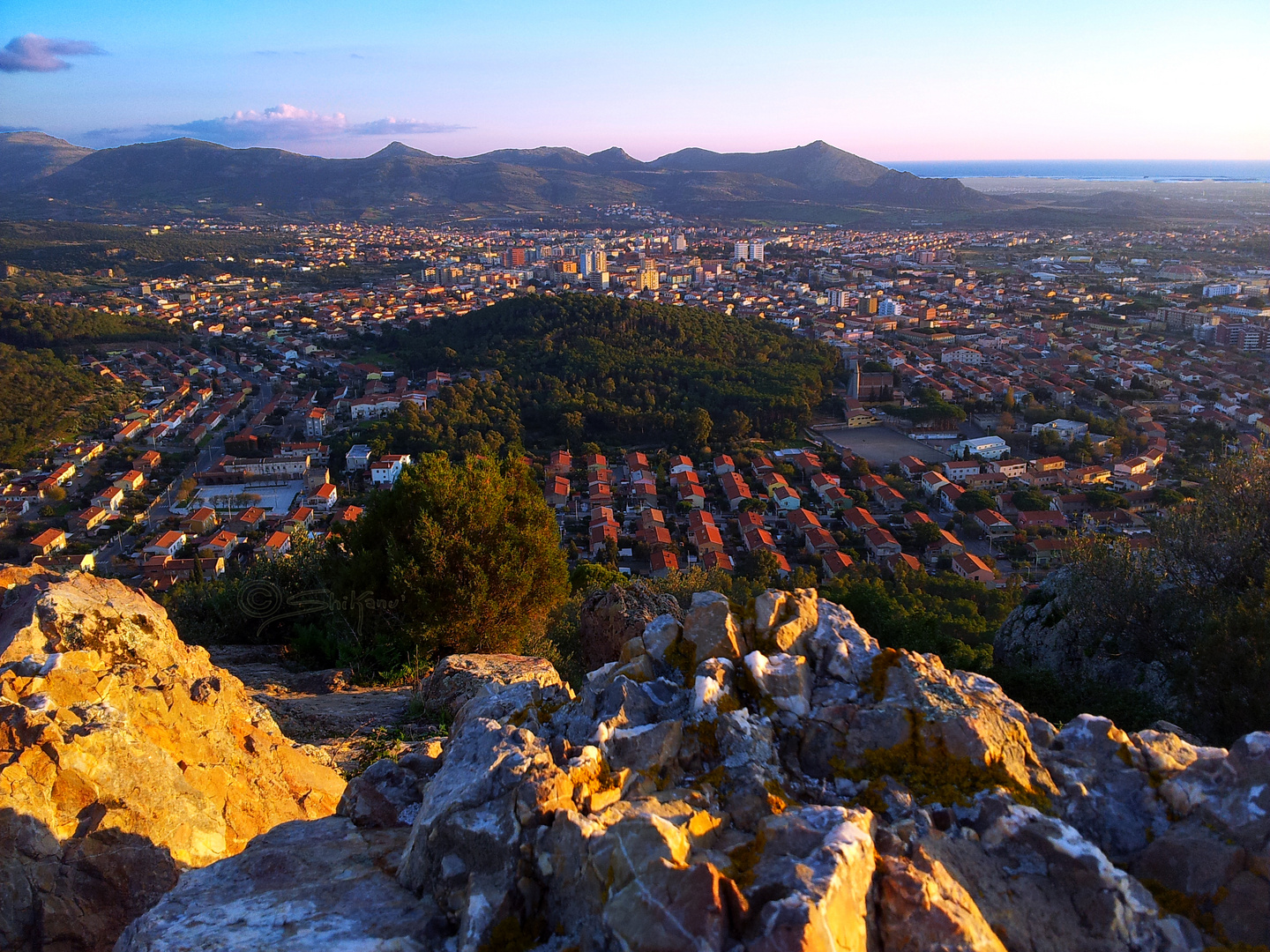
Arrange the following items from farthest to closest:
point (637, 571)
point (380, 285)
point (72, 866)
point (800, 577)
A: point (380, 285) < point (637, 571) < point (800, 577) < point (72, 866)

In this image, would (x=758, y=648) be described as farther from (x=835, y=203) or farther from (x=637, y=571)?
(x=835, y=203)

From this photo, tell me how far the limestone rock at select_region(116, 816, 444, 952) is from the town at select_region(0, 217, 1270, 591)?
7464mm

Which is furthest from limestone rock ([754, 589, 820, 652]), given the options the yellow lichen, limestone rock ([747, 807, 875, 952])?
limestone rock ([747, 807, 875, 952])

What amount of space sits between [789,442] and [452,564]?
24603 mm

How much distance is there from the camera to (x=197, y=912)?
243 centimetres

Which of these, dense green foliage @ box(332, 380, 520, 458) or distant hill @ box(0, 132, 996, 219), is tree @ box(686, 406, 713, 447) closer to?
dense green foliage @ box(332, 380, 520, 458)

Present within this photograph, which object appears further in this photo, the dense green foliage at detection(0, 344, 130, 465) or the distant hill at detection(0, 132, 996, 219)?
the distant hill at detection(0, 132, 996, 219)

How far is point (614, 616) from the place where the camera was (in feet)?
23.5

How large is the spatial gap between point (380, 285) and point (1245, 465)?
224 feet

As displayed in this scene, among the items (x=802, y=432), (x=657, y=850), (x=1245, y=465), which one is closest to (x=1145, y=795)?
(x=657, y=850)

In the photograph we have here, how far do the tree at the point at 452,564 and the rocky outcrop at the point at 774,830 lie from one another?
11.8 feet

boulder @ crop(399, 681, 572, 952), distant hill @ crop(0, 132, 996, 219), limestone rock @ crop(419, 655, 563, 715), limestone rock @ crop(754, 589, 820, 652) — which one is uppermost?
distant hill @ crop(0, 132, 996, 219)

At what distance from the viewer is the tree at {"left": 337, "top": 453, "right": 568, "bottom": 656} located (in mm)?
6754

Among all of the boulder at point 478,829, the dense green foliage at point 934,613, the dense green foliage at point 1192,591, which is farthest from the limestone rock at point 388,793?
the dense green foliage at point 1192,591
